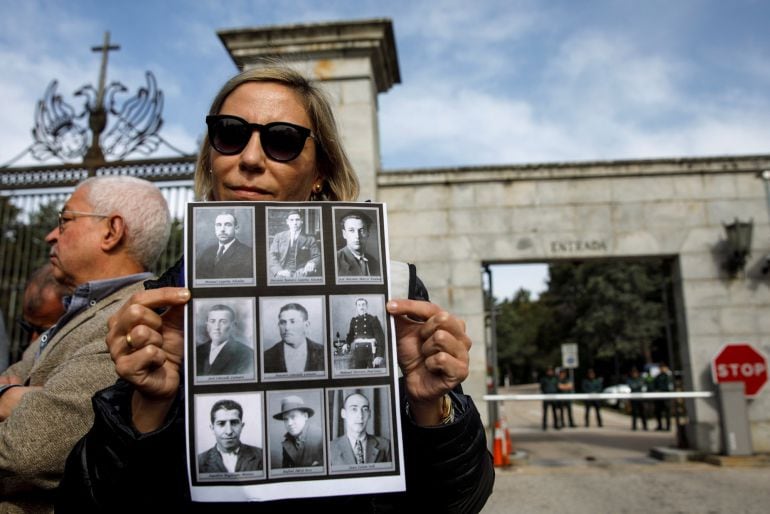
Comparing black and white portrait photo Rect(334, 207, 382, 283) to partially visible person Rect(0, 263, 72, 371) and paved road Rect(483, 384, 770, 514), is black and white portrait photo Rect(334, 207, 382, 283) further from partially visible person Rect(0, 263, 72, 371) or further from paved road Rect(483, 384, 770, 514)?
paved road Rect(483, 384, 770, 514)

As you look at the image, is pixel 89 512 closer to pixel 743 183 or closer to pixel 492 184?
pixel 492 184

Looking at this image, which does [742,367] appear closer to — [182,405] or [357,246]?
[357,246]

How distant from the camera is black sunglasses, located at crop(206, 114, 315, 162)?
1.36m

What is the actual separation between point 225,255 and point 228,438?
327 millimetres

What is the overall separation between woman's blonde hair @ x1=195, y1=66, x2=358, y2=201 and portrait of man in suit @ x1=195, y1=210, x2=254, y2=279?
527 mm

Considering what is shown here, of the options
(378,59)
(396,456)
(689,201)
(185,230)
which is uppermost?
(378,59)

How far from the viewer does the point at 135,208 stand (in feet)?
7.03

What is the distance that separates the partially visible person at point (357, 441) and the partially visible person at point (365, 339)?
6 cm

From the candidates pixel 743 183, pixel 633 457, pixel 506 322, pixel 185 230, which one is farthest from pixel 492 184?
pixel 506 322

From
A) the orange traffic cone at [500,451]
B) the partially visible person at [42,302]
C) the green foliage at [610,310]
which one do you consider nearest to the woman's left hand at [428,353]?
the partially visible person at [42,302]

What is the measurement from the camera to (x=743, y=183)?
26.9 feet

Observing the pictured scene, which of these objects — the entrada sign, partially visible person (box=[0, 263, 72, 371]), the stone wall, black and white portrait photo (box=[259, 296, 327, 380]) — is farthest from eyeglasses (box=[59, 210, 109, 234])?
the entrada sign

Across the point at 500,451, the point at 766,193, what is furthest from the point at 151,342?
the point at 766,193

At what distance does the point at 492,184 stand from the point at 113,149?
16.9ft
